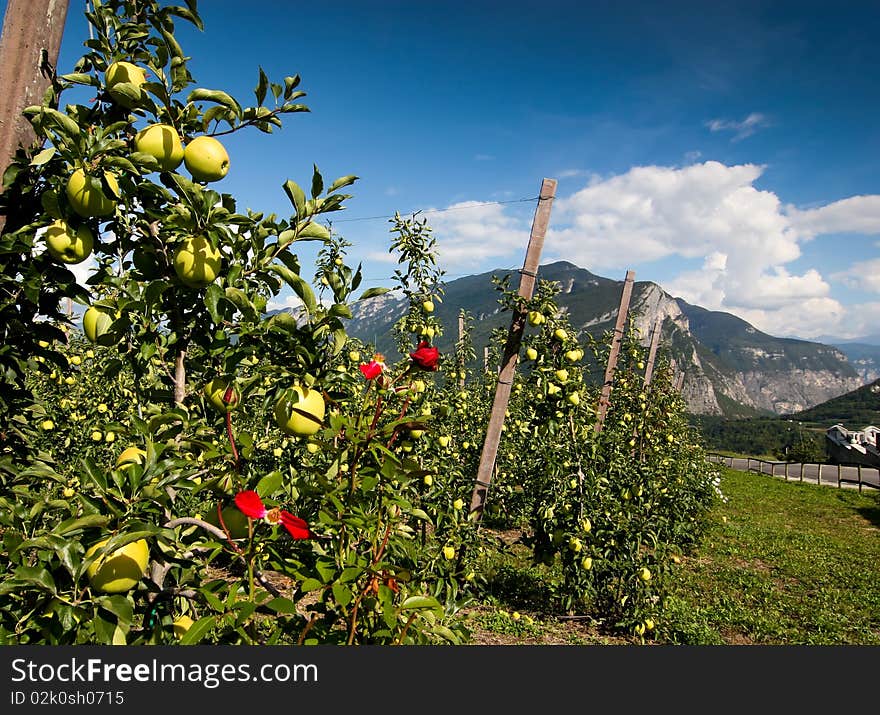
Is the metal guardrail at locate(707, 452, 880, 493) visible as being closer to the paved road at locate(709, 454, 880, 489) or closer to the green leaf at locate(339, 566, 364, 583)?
the paved road at locate(709, 454, 880, 489)

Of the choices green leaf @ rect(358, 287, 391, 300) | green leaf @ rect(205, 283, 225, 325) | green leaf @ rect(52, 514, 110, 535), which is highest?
green leaf @ rect(358, 287, 391, 300)

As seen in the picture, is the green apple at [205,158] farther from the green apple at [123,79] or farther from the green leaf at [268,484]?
the green leaf at [268,484]

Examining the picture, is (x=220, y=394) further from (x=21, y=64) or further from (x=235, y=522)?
(x=21, y=64)

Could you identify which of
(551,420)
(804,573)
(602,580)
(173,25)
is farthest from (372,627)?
(804,573)

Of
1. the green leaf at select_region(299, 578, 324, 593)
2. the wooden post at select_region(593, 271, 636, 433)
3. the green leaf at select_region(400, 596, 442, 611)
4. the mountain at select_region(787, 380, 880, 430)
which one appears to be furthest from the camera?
the mountain at select_region(787, 380, 880, 430)

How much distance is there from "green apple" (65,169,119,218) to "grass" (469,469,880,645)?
2.44m

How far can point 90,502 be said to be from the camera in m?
1.09

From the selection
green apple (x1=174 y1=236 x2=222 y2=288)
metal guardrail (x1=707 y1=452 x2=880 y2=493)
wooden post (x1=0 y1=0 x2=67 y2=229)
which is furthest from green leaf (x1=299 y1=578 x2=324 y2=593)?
metal guardrail (x1=707 y1=452 x2=880 y2=493)

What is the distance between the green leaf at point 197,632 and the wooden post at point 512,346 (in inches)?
124

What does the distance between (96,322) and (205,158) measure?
0.46 m

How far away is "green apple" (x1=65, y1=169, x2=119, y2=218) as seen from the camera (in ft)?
3.78

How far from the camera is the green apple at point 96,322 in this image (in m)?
1.21

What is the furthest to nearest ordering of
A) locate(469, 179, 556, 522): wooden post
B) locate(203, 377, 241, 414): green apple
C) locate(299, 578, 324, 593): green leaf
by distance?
locate(469, 179, 556, 522): wooden post → locate(203, 377, 241, 414): green apple → locate(299, 578, 324, 593): green leaf

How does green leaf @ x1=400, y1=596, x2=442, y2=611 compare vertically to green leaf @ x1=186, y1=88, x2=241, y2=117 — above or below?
below
